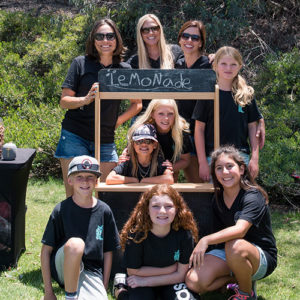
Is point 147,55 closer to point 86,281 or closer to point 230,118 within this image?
point 230,118

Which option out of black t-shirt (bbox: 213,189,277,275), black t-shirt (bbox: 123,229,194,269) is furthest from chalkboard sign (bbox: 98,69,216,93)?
black t-shirt (bbox: 123,229,194,269)

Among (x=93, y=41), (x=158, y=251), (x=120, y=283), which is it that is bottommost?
(x=120, y=283)

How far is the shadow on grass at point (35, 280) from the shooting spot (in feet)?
12.3

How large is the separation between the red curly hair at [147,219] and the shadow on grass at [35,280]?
2.19ft

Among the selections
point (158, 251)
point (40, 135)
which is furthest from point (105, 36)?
point (40, 135)

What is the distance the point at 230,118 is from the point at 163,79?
63 centimetres

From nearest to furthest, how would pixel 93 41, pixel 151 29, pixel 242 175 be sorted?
pixel 242 175 < pixel 93 41 < pixel 151 29

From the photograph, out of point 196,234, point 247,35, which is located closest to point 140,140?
point 196,234

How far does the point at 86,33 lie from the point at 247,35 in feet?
9.50

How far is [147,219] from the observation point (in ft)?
11.3

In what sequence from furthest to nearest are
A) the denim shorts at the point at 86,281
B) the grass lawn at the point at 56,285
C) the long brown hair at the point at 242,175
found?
1. the grass lawn at the point at 56,285
2. the long brown hair at the point at 242,175
3. the denim shorts at the point at 86,281

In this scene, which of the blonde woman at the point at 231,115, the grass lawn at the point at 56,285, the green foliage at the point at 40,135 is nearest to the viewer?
the grass lawn at the point at 56,285

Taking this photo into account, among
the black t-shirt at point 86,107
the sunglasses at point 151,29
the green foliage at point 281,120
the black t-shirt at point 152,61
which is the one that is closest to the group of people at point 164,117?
the black t-shirt at point 86,107

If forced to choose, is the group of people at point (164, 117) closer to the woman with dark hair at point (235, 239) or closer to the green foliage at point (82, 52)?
the woman with dark hair at point (235, 239)
